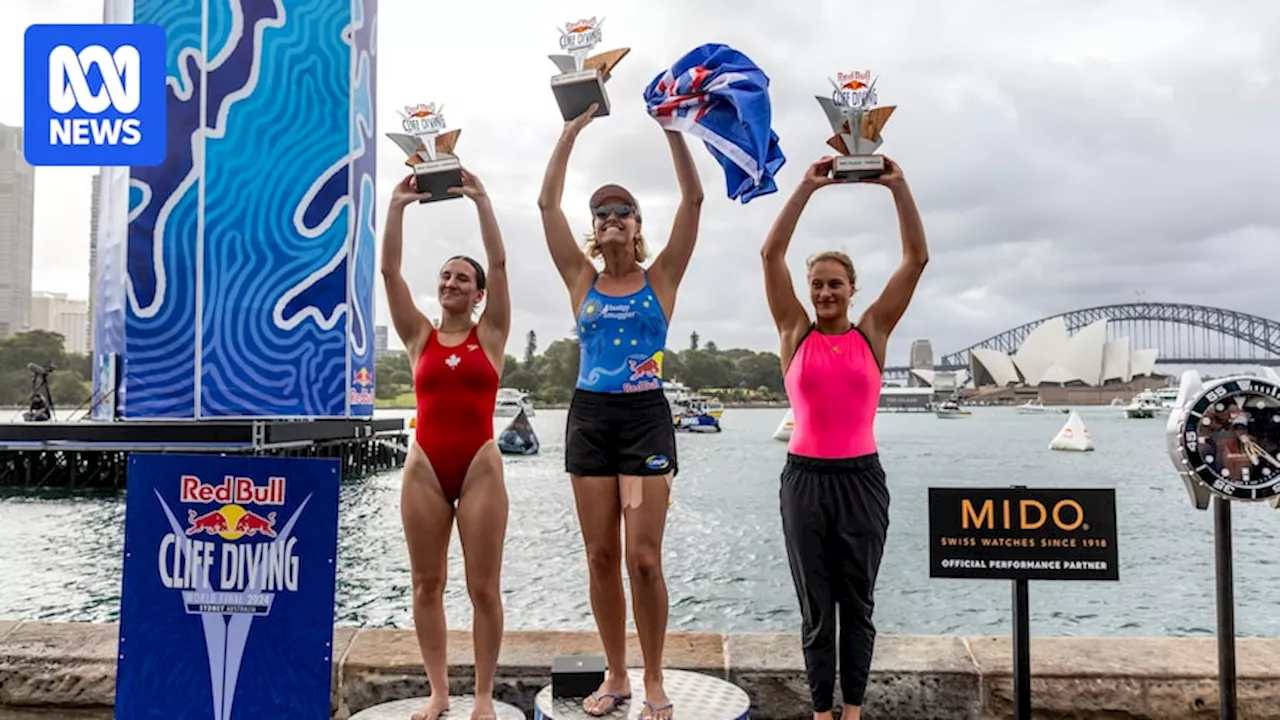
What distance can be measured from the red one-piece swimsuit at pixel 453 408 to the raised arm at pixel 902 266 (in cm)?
152

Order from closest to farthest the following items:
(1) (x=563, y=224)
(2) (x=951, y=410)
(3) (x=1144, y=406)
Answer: (1) (x=563, y=224)
(3) (x=1144, y=406)
(2) (x=951, y=410)

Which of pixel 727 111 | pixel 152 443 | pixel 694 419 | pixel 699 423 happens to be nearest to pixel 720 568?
pixel 727 111

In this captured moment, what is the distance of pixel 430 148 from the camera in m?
3.47

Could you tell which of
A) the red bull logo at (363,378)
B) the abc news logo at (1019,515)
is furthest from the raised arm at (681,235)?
the red bull logo at (363,378)

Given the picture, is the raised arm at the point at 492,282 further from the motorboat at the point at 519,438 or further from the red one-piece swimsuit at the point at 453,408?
the motorboat at the point at 519,438

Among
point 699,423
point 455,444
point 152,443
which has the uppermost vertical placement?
point 455,444

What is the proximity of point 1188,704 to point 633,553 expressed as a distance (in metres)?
2.45

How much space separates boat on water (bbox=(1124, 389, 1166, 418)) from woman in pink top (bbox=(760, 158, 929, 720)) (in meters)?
88.9

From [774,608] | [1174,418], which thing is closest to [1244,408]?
[1174,418]

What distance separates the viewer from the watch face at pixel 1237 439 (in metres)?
2.98

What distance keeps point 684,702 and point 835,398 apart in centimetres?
131

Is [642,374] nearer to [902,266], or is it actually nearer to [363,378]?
[902,266]

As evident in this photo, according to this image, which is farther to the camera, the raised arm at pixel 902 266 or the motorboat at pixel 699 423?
the motorboat at pixel 699 423

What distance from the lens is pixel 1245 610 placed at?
13.7m
